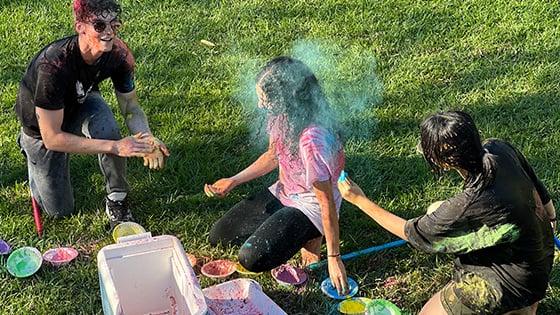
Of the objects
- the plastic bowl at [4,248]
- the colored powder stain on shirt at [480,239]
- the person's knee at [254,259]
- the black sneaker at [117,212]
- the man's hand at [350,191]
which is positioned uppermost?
the man's hand at [350,191]

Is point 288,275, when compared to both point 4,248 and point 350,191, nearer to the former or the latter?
point 350,191

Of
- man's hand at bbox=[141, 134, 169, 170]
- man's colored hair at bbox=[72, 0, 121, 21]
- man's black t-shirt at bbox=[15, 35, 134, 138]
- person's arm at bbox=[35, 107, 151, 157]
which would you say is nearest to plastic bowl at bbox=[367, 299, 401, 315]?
man's hand at bbox=[141, 134, 169, 170]

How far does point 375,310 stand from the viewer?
3062 mm

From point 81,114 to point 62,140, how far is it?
0.81 ft

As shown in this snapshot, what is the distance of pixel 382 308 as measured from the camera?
3.07 metres

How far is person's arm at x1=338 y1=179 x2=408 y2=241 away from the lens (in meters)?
2.84

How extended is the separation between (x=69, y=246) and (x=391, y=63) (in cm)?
243

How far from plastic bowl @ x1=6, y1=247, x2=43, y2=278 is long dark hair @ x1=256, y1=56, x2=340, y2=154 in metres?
1.20

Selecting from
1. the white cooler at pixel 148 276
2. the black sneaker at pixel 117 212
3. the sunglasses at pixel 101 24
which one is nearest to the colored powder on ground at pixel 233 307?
the white cooler at pixel 148 276

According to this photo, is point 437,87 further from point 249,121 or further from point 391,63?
point 249,121

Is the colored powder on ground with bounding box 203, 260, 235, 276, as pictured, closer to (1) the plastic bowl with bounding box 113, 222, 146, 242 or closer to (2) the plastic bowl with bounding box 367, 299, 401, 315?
(1) the plastic bowl with bounding box 113, 222, 146, 242

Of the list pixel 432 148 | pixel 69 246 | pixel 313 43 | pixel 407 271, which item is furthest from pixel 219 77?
pixel 432 148

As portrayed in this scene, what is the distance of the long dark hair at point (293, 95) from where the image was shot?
2980 millimetres

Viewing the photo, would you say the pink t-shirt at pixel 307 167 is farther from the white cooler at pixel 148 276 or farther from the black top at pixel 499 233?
the white cooler at pixel 148 276
